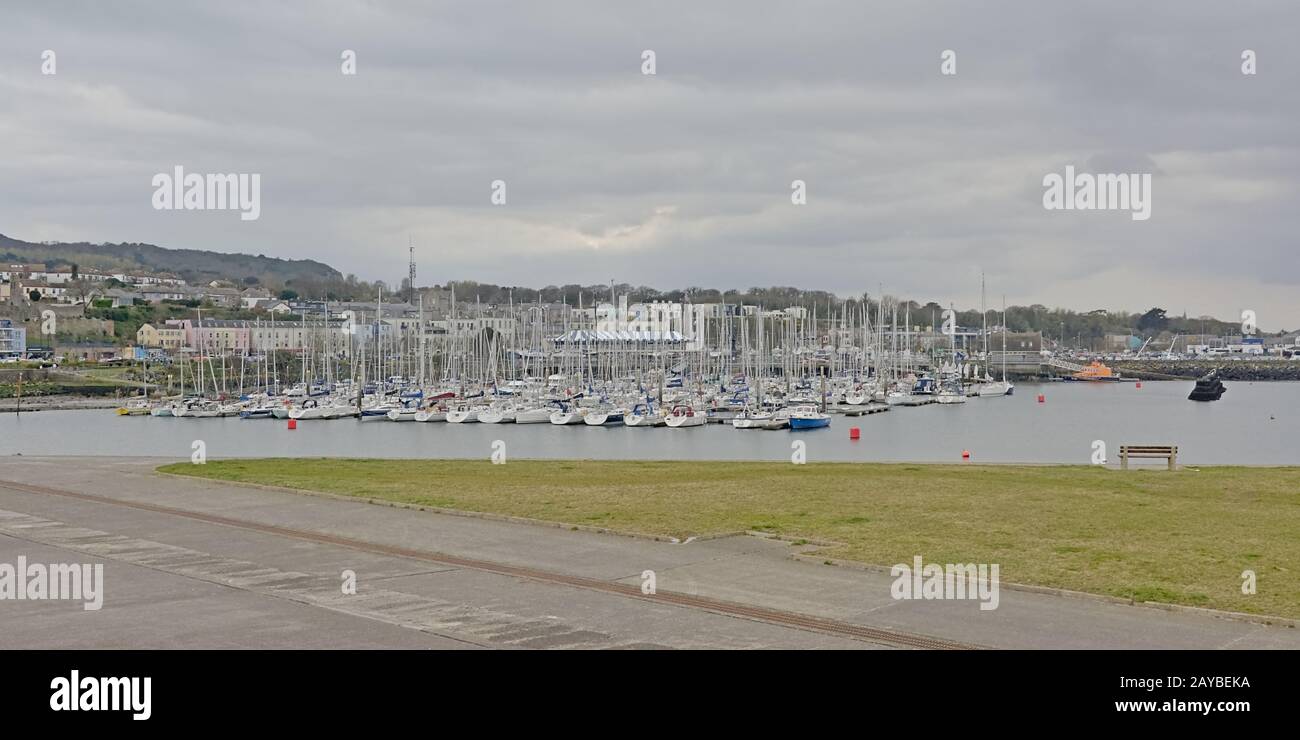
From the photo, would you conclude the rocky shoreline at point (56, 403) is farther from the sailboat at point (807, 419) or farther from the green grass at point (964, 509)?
the green grass at point (964, 509)

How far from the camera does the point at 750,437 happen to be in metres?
88.9

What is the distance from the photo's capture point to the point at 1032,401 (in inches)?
5871

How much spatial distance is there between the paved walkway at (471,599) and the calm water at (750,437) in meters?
46.3

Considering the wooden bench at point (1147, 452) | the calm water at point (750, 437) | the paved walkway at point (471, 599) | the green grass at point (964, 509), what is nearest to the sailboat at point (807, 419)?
the calm water at point (750, 437)

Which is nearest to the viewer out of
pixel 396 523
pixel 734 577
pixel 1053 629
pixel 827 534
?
pixel 1053 629

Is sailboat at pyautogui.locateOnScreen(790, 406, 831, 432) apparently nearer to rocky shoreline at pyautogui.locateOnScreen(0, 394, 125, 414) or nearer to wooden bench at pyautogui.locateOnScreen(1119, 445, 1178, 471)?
wooden bench at pyautogui.locateOnScreen(1119, 445, 1178, 471)

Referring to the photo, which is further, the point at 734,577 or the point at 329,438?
the point at 329,438

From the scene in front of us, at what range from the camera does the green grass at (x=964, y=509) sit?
16.3 m

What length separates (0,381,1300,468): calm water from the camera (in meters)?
75.1

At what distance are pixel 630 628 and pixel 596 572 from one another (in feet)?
11.9

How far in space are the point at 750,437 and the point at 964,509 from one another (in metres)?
65.7
